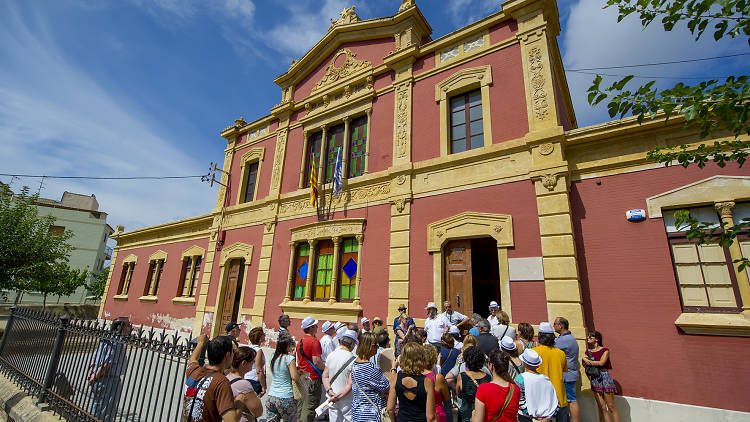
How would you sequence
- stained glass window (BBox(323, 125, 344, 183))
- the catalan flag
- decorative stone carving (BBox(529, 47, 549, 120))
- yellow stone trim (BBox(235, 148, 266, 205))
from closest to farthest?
decorative stone carving (BBox(529, 47, 549, 120)), the catalan flag, stained glass window (BBox(323, 125, 344, 183)), yellow stone trim (BBox(235, 148, 266, 205))

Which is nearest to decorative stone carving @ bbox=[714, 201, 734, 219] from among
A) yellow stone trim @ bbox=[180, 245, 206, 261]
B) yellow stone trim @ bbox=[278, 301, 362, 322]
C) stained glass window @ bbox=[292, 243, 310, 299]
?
yellow stone trim @ bbox=[278, 301, 362, 322]

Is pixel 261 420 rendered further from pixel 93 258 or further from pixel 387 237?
pixel 93 258

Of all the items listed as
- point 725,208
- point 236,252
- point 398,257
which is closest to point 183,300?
point 236,252

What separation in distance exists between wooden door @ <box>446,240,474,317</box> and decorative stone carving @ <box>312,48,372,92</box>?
297 inches

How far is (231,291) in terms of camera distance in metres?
13.9

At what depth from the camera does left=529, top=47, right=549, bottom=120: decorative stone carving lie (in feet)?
26.4

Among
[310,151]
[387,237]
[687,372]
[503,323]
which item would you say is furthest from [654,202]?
[310,151]

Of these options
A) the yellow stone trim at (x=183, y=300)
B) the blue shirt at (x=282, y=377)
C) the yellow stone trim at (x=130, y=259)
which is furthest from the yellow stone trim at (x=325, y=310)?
the yellow stone trim at (x=130, y=259)

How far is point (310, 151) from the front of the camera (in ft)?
44.0

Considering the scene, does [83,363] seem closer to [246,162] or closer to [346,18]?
[246,162]

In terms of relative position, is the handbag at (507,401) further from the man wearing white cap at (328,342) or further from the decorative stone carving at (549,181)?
the decorative stone carving at (549,181)

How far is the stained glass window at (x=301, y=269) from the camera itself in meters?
11.6

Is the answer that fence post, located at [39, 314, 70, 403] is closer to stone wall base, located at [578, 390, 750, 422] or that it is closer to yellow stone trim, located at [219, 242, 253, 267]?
yellow stone trim, located at [219, 242, 253, 267]

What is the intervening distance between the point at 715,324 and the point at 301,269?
10529 mm
